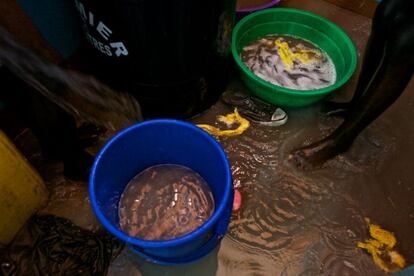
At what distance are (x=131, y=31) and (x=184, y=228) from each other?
612 millimetres

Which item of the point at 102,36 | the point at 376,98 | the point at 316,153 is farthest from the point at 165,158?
the point at 376,98

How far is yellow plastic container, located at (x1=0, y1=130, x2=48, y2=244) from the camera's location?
3.21 ft

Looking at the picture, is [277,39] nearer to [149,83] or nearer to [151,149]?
[149,83]

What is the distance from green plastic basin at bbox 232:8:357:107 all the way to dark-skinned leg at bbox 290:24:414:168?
19 cm

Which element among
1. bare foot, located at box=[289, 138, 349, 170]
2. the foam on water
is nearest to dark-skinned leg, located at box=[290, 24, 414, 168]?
bare foot, located at box=[289, 138, 349, 170]

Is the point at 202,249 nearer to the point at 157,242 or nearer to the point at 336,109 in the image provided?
the point at 157,242

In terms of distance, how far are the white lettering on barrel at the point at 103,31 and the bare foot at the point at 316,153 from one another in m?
0.78

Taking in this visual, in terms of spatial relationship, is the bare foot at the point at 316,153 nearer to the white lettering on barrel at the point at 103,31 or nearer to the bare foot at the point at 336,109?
the bare foot at the point at 336,109

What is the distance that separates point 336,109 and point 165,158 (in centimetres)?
73

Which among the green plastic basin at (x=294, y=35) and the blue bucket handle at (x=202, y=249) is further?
the green plastic basin at (x=294, y=35)

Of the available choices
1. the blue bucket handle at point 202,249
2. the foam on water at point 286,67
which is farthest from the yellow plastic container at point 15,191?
the foam on water at point 286,67

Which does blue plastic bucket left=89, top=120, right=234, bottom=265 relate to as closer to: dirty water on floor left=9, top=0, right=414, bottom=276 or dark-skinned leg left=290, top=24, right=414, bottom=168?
dirty water on floor left=9, top=0, right=414, bottom=276

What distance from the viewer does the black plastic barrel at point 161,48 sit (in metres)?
1.00

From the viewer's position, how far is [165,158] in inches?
46.9
